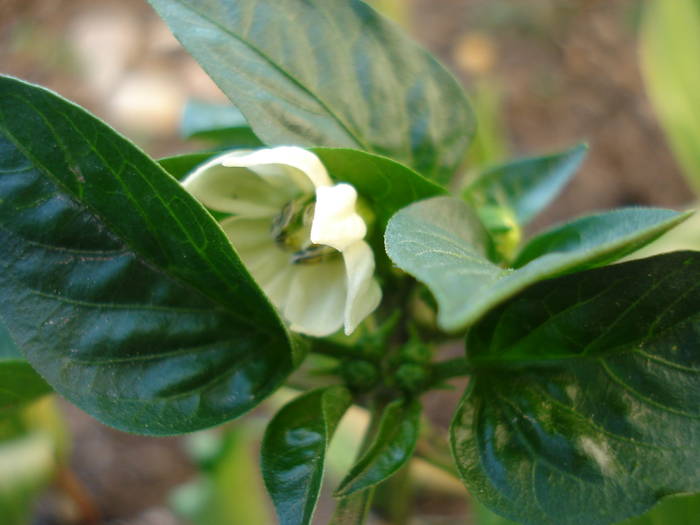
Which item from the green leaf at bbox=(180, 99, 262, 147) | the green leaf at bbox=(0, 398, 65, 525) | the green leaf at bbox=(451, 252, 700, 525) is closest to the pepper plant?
the green leaf at bbox=(451, 252, 700, 525)

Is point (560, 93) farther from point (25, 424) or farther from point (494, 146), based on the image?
point (25, 424)

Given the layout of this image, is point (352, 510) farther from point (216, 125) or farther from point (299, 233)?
point (216, 125)

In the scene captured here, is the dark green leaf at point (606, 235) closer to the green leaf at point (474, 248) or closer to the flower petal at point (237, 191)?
the green leaf at point (474, 248)

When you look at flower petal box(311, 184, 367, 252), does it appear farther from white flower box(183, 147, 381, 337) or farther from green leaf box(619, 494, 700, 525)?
green leaf box(619, 494, 700, 525)

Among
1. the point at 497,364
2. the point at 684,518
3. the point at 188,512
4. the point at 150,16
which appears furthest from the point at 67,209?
the point at 150,16

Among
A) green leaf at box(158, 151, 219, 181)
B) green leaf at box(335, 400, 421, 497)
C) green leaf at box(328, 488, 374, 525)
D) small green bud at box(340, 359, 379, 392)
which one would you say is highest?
green leaf at box(158, 151, 219, 181)

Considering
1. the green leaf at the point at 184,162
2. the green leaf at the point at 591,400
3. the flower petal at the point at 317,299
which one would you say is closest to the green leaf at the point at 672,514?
the green leaf at the point at 591,400
